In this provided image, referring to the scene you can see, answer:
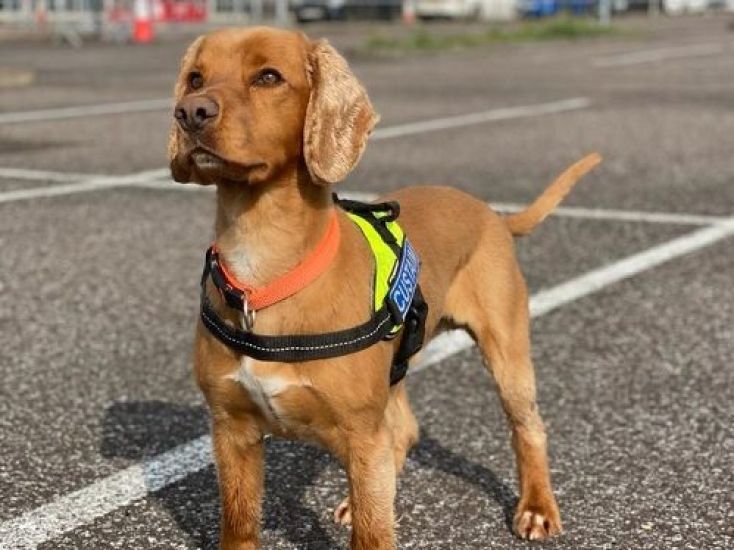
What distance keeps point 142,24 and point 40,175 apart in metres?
21.0

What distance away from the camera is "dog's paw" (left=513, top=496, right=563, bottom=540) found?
413 centimetres

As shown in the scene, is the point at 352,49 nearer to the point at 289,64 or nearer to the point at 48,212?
the point at 48,212

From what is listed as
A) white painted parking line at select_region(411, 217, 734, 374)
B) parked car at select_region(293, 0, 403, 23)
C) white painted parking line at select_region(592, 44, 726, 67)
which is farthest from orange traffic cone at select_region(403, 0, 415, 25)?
white painted parking line at select_region(411, 217, 734, 374)

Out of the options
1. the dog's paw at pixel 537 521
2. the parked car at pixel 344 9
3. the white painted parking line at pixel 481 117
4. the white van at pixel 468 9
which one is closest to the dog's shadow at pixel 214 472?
the dog's paw at pixel 537 521

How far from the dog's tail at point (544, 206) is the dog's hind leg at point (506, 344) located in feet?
1.56

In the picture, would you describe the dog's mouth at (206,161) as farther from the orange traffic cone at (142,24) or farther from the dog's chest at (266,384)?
the orange traffic cone at (142,24)

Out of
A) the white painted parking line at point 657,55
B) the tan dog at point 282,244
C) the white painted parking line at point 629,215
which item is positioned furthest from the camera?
the white painted parking line at point 657,55

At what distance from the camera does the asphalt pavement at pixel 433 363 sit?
427cm

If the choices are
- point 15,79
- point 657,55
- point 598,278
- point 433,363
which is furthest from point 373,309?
point 657,55

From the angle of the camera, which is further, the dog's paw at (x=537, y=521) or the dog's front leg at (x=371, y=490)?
the dog's paw at (x=537, y=521)

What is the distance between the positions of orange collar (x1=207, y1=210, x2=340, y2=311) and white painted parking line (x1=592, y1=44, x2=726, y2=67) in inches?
840

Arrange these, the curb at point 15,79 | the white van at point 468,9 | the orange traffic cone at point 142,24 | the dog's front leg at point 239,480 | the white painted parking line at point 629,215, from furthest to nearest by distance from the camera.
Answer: the white van at point 468,9 → the orange traffic cone at point 142,24 → the curb at point 15,79 → the white painted parking line at point 629,215 → the dog's front leg at point 239,480

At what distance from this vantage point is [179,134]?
3.39 meters

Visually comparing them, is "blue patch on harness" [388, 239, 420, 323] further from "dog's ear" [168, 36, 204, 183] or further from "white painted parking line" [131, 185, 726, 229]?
"white painted parking line" [131, 185, 726, 229]
